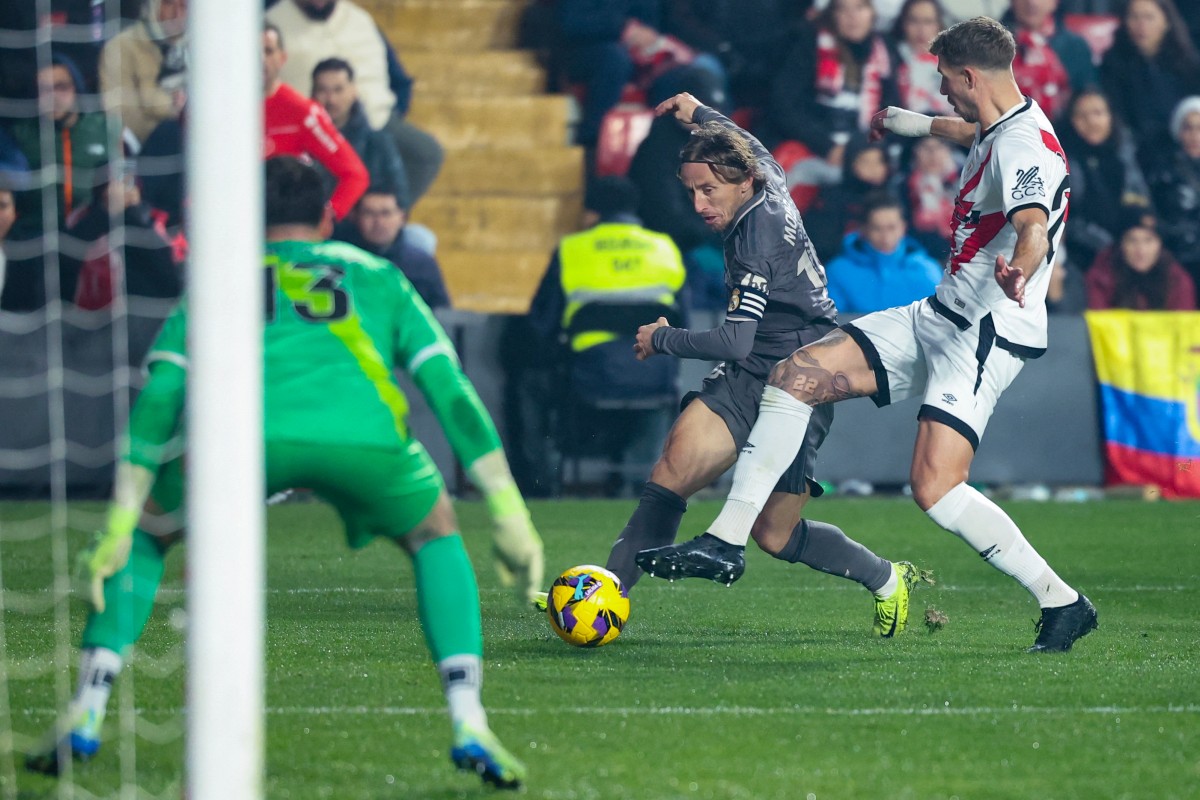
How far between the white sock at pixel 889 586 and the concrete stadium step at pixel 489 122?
848 centimetres

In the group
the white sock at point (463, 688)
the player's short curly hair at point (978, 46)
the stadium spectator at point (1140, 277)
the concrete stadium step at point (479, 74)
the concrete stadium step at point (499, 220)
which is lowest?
the concrete stadium step at point (499, 220)

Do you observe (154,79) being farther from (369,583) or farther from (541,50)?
(369,583)

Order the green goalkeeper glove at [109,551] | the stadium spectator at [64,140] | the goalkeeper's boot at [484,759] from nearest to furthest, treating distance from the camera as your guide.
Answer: the goalkeeper's boot at [484,759]
the green goalkeeper glove at [109,551]
the stadium spectator at [64,140]

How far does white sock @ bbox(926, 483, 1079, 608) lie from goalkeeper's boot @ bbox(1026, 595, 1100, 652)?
0.02m

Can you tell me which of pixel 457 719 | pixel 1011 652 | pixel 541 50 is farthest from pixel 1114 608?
pixel 541 50

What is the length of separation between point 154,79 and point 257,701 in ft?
30.2

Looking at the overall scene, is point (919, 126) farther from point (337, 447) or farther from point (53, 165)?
point (53, 165)

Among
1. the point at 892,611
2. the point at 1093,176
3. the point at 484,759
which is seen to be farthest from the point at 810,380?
the point at 1093,176

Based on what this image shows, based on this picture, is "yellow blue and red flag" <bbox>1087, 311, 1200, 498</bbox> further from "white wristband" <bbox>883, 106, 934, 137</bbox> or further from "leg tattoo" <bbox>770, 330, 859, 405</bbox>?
"leg tattoo" <bbox>770, 330, 859, 405</bbox>

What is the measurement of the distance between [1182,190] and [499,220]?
504 cm

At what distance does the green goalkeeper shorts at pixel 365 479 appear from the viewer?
388cm

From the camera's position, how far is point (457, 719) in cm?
376

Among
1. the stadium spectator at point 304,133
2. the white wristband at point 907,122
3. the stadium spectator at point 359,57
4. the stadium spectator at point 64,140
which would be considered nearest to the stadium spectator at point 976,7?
the stadium spectator at point 359,57

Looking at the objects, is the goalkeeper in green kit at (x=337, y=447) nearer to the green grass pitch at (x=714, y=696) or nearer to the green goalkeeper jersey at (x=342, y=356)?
the green goalkeeper jersey at (x=342, y=356)
